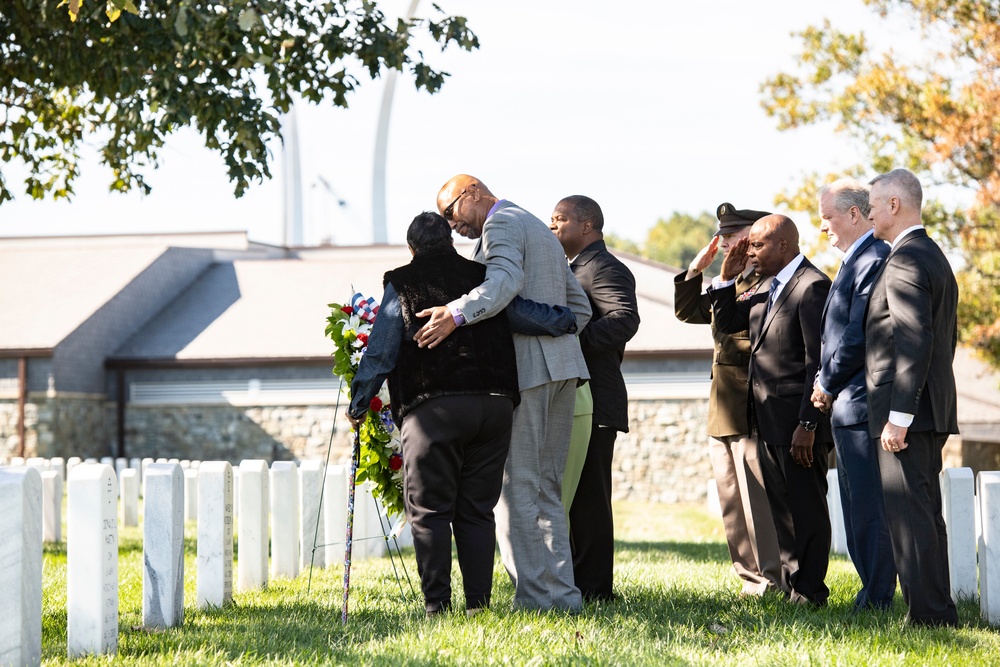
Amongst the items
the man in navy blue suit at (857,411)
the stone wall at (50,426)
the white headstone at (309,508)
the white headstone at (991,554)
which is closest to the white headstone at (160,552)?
the white headstone at (309,508)

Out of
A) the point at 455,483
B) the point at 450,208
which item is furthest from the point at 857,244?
the point at 455,483

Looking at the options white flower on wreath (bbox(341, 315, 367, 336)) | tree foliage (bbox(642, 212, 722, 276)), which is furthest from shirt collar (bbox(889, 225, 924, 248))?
tree foliage (bbox(642, 212, 722, 276))

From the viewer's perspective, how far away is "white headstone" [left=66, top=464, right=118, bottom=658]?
16.1ft

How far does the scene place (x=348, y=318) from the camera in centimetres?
662

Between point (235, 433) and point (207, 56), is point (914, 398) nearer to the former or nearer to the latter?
point (207, 56)

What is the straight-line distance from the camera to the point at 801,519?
6.42 m

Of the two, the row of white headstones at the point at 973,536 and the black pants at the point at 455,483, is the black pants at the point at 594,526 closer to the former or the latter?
the black pants at the point at 455,483

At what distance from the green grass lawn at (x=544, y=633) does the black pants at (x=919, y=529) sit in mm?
143

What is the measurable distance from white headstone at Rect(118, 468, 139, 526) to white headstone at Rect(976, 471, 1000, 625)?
1129cm

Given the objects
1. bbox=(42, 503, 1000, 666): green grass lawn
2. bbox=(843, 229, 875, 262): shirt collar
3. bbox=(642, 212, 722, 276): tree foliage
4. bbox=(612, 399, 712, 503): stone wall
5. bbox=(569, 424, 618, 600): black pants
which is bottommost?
bbox=(612, 399, 712, 503): stone wall

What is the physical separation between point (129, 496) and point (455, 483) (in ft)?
35.1

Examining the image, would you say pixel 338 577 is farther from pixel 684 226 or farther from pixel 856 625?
pixel 684 226

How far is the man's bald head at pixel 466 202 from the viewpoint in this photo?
19.6 ft

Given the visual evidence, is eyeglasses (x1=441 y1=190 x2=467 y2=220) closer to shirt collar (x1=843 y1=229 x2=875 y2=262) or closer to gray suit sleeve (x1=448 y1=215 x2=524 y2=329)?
gray suit sleeve (x1=448 y1=215 x2=524 y2=329)
